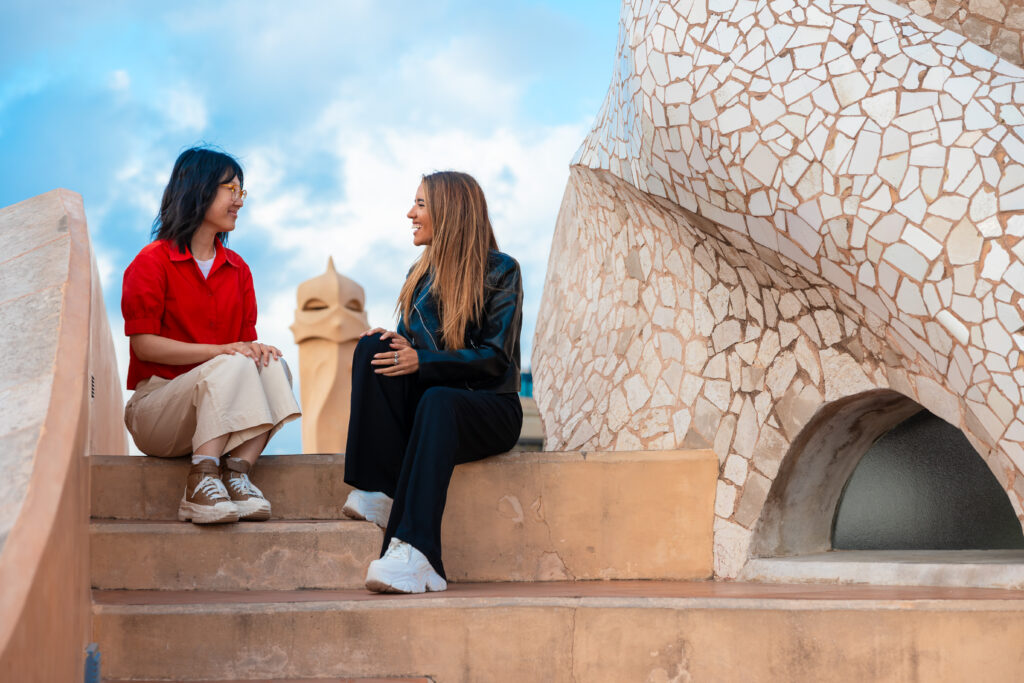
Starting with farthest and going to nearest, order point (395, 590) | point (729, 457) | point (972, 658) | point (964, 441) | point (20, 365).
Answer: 1. point (964, 441)
2. point (729, 457)
3. point (395, 590)
4. point (972, 658)
5. point (20, 365)

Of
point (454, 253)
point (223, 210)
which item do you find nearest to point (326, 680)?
point (454, 253)

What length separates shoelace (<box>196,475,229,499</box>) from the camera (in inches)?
112

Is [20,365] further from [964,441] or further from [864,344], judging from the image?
[964,441]

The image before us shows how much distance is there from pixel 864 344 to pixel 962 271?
531mm

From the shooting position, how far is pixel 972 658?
236cm

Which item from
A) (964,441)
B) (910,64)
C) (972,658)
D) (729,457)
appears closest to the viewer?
(972,658)

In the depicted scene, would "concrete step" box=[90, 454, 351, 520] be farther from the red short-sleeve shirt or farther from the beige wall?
the beige wall

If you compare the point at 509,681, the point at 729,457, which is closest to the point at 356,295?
the point at 729,457

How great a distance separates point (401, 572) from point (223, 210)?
1456 mm

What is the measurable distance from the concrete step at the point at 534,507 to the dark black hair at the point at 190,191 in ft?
2.48

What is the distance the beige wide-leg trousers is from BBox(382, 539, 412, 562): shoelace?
0.66m

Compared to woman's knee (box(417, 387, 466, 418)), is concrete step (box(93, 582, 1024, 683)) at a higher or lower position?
lower

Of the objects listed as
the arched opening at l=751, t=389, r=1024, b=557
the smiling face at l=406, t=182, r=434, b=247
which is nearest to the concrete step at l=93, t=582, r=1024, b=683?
the arched opening at l=751, t=389, r=1024, b=557

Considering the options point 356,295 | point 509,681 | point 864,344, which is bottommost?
point 509,681
